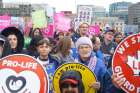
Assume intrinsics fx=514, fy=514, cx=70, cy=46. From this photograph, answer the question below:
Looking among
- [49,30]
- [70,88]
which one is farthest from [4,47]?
[49,30]

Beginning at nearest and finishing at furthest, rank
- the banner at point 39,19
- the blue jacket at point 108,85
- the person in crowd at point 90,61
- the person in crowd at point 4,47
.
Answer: the blue jacket at point 108,85 → the person in crowd at point 4,47 → the person in crowd at point 90,61 → the banner at point 39,19

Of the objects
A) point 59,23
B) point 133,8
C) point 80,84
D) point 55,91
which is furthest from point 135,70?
point 133,8

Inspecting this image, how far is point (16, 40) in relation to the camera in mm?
6676

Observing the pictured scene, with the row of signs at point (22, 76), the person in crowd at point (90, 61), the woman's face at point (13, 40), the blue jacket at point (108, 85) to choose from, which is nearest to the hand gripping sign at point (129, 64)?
the blue jacket at point (108, 85)

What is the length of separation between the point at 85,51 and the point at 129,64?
28.1 inches

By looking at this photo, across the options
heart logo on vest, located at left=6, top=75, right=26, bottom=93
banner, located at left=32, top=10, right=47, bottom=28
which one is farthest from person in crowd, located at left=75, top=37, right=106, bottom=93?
banner, located at left=32, top=10, right=47, bottom=28

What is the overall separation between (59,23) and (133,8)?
76.2 metres

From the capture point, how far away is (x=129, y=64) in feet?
17.3

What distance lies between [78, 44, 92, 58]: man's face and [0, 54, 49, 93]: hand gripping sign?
3.26ft

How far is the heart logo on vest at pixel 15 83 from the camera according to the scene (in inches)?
188

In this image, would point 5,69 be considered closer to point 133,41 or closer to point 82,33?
point 133,41

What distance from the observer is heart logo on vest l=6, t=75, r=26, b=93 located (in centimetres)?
478

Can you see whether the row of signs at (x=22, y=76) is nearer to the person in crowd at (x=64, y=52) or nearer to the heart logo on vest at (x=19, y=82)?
the heart logo on vest at (x=19, y=82)

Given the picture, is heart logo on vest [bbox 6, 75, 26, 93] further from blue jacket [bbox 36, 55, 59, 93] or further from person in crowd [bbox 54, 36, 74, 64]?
person in crowd [bbox 54, 36, 74, 64]
